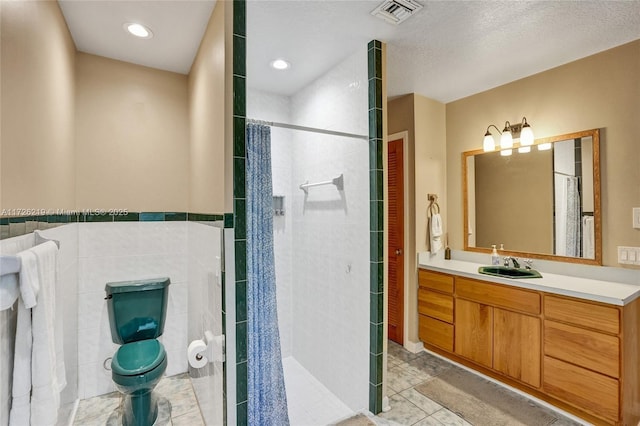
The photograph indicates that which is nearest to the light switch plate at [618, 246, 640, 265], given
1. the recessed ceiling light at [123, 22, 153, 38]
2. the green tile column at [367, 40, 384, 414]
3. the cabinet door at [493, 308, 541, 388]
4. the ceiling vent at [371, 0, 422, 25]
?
the cabinet door at [493, 308, 541, 388]

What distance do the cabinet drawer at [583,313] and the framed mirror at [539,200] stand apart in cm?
59

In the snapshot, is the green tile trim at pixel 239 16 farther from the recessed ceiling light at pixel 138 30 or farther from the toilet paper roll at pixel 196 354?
the toilet paper roll at pixel 196 354

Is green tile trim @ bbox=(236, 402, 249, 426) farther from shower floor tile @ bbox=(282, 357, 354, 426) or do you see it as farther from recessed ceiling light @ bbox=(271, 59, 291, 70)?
recessed ceiling light @ bbox=(271, 59, 291, 70)

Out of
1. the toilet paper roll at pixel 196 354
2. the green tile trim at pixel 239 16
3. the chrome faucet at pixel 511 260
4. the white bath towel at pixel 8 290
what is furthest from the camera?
the chrome faucet at pixel 511 260

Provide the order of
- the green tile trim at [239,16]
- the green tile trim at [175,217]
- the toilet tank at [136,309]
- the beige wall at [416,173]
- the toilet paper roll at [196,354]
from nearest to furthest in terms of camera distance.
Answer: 1. the green tile trim at [239,16]
2. the toilet paper roll at [196,354]
3. the toilet tank at [136,309]
4. the green tile trim at [175,217]
5. the beige wall at [416,173]

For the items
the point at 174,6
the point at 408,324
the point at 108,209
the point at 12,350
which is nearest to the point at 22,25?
the point at 174,6

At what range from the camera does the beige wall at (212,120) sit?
5.34 feet

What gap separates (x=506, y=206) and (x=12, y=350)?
3.44 m

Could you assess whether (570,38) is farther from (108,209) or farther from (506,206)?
(108,209)

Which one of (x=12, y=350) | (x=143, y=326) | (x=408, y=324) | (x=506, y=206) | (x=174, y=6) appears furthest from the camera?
(x=408, y=324)

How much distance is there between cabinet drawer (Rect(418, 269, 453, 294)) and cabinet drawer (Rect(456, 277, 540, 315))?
9 cm

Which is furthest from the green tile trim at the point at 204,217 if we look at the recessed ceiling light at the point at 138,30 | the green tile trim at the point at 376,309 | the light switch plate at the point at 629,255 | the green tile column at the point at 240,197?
the light switch plate at the point at 629,255

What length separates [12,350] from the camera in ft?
3.39

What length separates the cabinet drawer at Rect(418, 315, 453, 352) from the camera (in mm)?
2789
